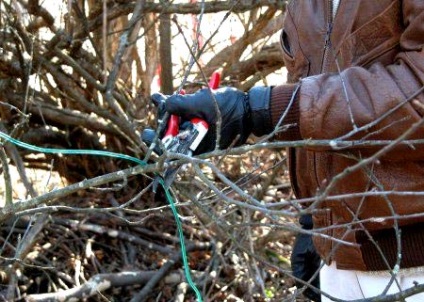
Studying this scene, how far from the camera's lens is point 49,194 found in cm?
189

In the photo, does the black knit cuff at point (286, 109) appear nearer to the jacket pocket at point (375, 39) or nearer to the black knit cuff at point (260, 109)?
the black knit cuff at point (260, 109)

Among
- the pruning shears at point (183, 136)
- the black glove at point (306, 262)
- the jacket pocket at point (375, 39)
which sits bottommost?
the black glove at point (306, 262)

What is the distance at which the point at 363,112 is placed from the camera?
1730 mm

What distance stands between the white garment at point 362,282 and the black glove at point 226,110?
0.46 metres

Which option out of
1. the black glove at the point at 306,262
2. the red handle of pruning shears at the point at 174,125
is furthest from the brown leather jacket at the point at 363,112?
the black glove at the point at 306,262

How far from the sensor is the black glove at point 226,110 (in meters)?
1.84

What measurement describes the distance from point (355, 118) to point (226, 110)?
12.9 inches

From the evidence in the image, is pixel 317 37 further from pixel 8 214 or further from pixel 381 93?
pixel 8 214

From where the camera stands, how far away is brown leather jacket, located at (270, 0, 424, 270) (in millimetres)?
1723

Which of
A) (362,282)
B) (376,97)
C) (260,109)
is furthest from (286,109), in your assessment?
(362,282)

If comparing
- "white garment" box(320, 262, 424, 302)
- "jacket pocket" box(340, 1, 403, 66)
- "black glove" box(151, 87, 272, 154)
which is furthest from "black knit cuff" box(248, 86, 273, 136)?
"white garment" box(320, 262, 424, 302)

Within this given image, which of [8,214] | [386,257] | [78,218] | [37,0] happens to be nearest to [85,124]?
[78,218]

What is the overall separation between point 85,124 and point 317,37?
226 centimetres

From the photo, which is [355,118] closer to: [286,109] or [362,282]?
[286,109]
